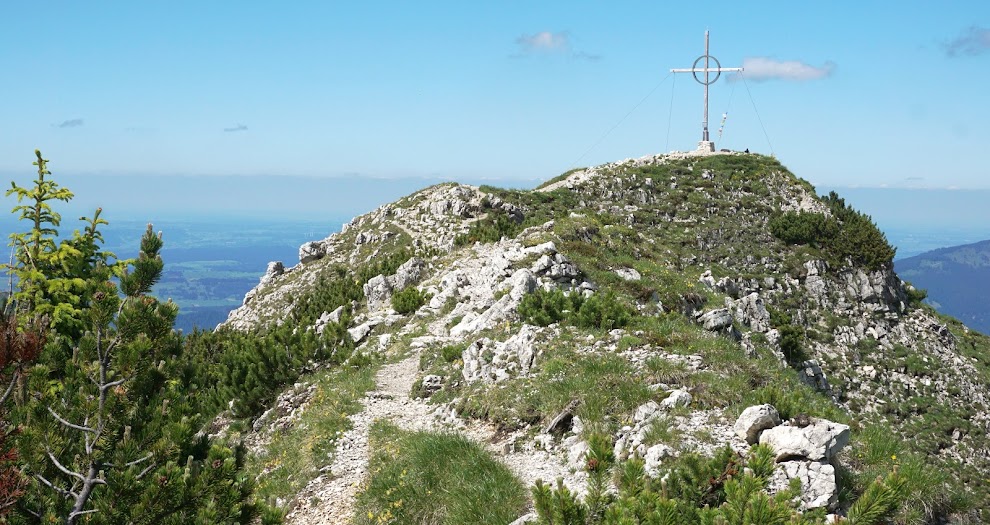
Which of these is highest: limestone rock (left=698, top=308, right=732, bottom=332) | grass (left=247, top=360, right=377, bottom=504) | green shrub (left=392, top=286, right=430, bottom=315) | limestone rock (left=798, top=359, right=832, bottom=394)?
limestone rock (left=698, top=308, right=732, bottom=332)

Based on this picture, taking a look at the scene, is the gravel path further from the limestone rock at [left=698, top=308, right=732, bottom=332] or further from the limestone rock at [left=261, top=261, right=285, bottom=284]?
the limestone rock at [left=261, top=261, right=285, bottom=284]

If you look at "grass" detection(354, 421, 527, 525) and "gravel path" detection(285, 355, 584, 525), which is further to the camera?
"gravel path" detection(285, 355, 584, 525)

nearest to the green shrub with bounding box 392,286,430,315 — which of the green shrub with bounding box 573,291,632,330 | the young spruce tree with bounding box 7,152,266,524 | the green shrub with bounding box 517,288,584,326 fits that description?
the green shrub with bounding box 517,288,584,326

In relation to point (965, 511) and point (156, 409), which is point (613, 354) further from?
point (156, 409)

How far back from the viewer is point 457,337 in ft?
65.9

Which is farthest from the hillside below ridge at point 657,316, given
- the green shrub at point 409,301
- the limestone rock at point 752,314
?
the green shrub at point 409,301

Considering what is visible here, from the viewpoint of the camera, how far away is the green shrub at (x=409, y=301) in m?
25.2

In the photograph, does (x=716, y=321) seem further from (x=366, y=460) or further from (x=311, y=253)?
(x=311, y=253)

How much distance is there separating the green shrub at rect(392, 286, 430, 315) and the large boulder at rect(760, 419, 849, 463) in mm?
17673

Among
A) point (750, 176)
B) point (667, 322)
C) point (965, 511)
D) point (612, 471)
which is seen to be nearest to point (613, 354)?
point (667, 322)

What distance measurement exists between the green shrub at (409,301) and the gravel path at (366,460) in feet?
29.4

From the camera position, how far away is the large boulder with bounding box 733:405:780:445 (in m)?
9.33

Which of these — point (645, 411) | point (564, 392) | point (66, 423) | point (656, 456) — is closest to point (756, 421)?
point (656, 456)

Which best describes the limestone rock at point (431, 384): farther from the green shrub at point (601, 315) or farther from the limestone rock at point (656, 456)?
the limestone rock at point (656, 456)
